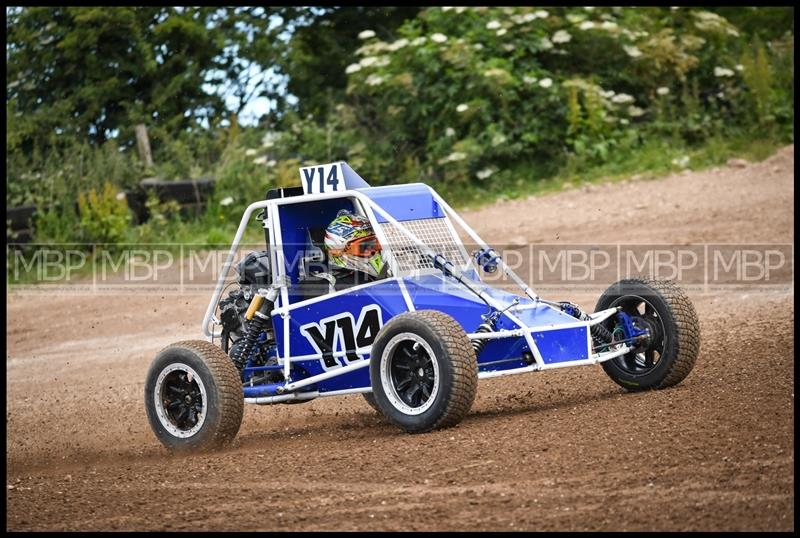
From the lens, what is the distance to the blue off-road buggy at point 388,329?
731cm

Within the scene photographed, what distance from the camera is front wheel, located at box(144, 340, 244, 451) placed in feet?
26.0

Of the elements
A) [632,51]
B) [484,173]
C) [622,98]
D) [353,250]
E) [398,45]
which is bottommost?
[353,250]

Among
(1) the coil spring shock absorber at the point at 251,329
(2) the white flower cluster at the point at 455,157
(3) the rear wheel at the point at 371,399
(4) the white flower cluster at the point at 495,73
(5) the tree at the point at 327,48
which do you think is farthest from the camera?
(5) the tree at the point at 327,48

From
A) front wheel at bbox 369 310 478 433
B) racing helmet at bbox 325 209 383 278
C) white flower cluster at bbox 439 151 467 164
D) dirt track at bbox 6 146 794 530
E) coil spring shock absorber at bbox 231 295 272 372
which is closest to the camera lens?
dirt track at bbox 6 146 794 530

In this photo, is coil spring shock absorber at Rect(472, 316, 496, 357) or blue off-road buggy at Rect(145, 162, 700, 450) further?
coil spring shock absorber at Rect(472, 316, 496, 357)

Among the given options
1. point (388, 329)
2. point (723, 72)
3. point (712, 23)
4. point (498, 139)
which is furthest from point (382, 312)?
point (712, 23)

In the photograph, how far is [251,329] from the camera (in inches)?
333

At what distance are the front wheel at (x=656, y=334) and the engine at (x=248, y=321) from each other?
232 centimetres

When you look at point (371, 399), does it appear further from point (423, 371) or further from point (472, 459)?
point (472, 459)

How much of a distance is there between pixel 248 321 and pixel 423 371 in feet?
5.67

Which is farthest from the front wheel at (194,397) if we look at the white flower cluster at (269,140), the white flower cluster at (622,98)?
the white flower cluster at (622,98)

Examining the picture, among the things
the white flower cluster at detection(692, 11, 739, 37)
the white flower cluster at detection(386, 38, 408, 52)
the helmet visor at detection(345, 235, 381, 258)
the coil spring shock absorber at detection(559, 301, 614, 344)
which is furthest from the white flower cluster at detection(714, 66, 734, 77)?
the helmet visor at detection(345, 235, 381, 258)

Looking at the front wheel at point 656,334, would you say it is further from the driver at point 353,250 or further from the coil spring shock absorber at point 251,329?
the coil spring shock absorber at point 251,329

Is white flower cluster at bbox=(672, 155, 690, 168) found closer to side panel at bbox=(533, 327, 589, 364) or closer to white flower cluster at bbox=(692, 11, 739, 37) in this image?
white flower cluster at bbox=(692, 11, 739, 37)
